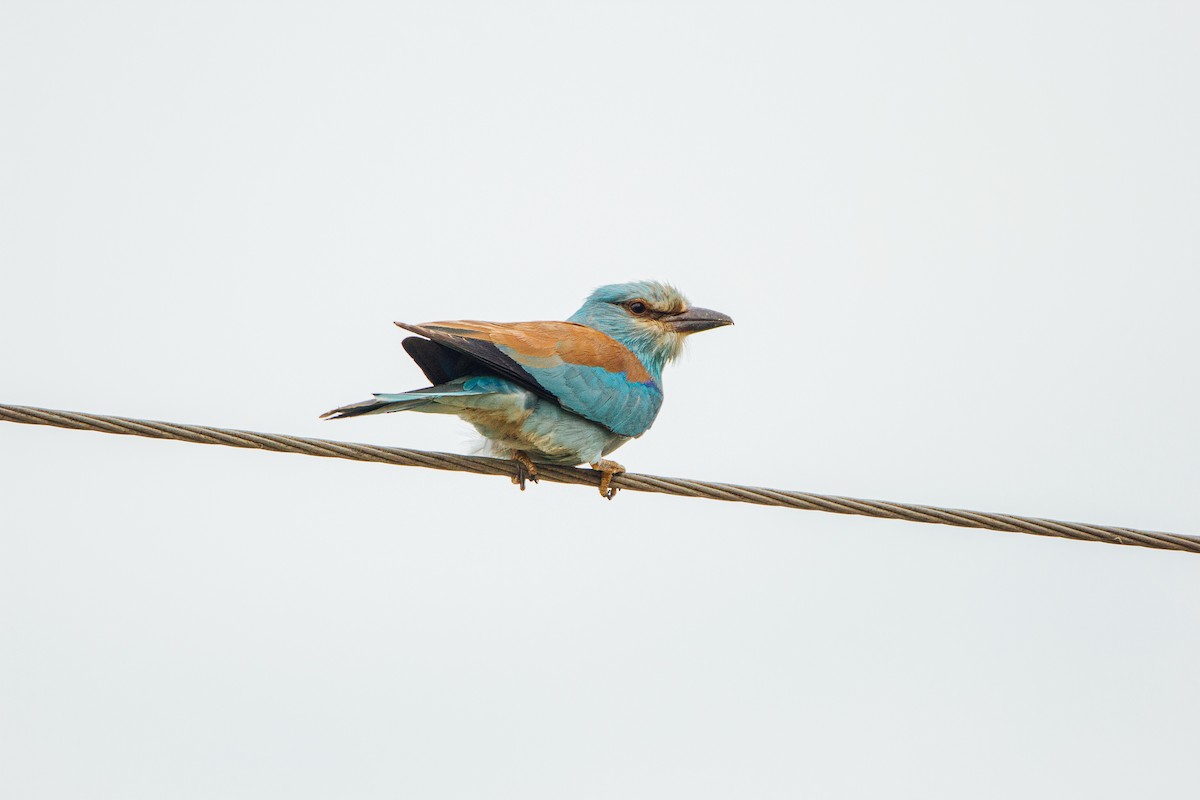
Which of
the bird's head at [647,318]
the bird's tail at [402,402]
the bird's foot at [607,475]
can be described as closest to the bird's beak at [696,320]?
the bird's head at [647,318]

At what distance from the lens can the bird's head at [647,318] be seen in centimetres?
699

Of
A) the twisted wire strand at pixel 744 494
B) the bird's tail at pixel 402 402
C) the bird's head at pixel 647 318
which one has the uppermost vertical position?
the bird's head at pixel 647 318

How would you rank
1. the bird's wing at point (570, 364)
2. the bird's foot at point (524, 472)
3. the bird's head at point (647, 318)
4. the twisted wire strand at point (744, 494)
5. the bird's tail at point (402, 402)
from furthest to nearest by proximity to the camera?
the bird's head at point (647, 318) < the bird's foot at point (524, 472) < the bird's wing at point (570, 364) < the bird's tail at point (402, 402) < the twisted wire strand at point (744, 494)

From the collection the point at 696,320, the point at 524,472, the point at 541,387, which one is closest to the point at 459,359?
the point at 541,387

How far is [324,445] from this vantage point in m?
4.41

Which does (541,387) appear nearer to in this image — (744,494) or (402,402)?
(402,402)

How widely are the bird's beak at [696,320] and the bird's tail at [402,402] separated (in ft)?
5.77

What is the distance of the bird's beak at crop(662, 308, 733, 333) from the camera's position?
7140 millimetres

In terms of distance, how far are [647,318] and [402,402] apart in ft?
6.73

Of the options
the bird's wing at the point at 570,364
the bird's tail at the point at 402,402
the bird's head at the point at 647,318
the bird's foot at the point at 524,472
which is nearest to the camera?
the bird's tail at the point at 402,402

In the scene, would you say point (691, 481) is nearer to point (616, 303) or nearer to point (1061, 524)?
point (1061, 524)

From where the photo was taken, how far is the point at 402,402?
532 centimetres

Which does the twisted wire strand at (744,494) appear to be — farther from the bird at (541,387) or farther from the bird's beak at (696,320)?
the bird's beak at (696,320)

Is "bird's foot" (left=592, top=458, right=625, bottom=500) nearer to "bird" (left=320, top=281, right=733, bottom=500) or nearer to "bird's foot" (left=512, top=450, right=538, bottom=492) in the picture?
"bird" (left=320, top=281, right=733, bottom=500)
